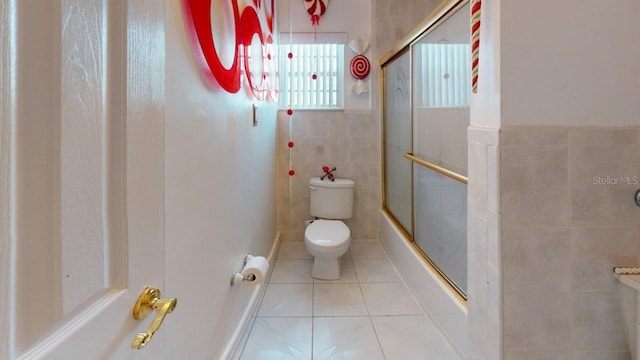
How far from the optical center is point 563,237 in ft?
4.30

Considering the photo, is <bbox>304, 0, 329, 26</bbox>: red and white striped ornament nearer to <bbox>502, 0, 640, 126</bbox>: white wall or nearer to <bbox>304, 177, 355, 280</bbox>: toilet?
<bbox>304, 177, 355, 280</bbox>: toilet

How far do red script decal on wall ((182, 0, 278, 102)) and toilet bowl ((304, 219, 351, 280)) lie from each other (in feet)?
3.55

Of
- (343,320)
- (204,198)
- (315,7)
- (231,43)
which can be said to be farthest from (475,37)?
(315,7)

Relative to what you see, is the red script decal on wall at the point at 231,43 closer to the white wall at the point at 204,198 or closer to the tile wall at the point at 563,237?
the white wall at the point at 204,198

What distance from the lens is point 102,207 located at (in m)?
0.53

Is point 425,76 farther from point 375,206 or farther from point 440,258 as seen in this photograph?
point 375,206

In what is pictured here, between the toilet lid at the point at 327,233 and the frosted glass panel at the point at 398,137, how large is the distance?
50cm

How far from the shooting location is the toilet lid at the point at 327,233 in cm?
273

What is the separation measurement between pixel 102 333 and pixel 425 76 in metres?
2.29

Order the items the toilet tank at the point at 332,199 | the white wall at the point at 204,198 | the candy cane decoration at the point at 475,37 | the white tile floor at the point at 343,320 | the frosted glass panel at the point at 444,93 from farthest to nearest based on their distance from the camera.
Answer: the toilet tank at the point at 332,199
the white tile floor at the point at 343,320
the frosted glass panel at the point at 444,93
the candy cane decoration at the point at 475,37
the white wall at the point at 204,198

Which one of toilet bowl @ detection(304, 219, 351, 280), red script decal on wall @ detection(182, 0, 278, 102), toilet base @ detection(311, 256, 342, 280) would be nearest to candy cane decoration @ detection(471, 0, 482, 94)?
red script decal on wall @ detection(182, 0, 278, 102)

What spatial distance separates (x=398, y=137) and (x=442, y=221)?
1.13 m

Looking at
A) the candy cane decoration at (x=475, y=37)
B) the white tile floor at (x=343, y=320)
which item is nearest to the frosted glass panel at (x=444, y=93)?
the candy cane decoration at (x=475, y=37)

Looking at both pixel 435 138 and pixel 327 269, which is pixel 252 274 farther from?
pixel 435 138
